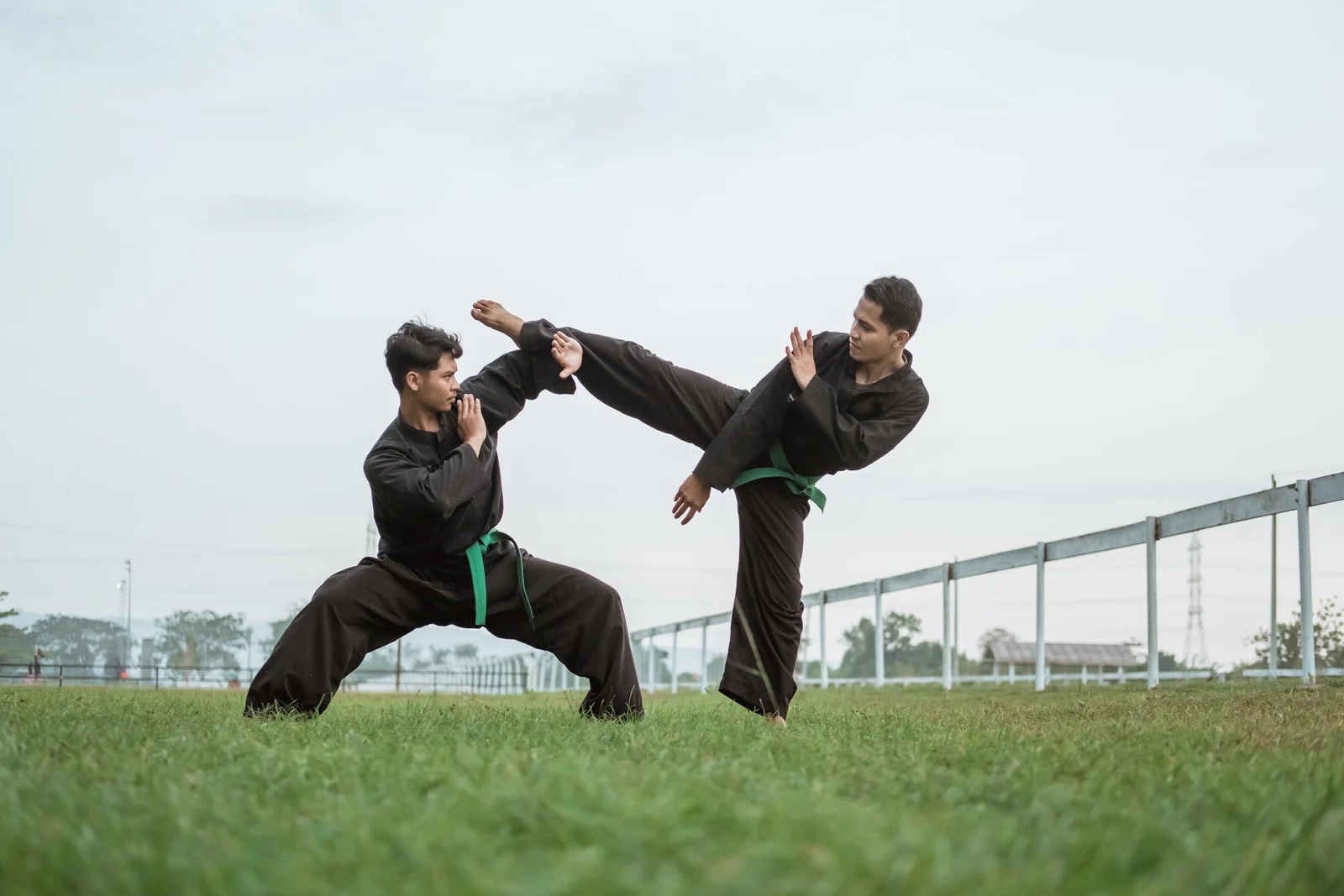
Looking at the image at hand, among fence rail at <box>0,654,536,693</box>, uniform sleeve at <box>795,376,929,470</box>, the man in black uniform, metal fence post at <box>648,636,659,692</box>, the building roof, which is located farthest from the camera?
the building roof

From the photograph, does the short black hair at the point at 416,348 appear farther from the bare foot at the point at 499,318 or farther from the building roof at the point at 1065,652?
the building roof at the point at 1065,652

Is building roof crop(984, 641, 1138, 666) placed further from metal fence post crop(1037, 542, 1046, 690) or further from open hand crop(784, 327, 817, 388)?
open hand crop(784, 327, 817, 388)

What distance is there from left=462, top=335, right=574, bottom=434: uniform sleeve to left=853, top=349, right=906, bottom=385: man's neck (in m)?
1.41

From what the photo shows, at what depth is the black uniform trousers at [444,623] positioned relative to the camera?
5.42m

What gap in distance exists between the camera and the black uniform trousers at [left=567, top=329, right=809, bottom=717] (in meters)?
5.79

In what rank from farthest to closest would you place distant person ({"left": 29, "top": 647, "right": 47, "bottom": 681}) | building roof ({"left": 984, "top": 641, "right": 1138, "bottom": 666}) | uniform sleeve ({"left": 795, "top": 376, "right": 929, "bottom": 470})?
building roof ({"left": 984, "top": 641, "right": 1138, "bottom": 666}) → distant person ({"left": 29, "top": 647, "right": 47, "bottom": 681}) → uniform sleeve ({"left": 795, "top": 376, "right": 929, "bottom": 470})

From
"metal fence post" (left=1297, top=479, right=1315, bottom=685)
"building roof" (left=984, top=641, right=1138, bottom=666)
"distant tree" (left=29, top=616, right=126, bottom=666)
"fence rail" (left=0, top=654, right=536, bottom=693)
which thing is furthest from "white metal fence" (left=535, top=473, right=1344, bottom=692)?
"distant tree" (left=29, top=616, right=126, bottom=666)

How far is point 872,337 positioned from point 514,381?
170cm

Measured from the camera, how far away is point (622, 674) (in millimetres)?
5785

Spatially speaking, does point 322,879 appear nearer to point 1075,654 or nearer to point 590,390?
point 590,390

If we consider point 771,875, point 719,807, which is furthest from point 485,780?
point 771,875

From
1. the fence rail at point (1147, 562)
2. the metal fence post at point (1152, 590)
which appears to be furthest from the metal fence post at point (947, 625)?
the metal fence post at point (1152, 590)

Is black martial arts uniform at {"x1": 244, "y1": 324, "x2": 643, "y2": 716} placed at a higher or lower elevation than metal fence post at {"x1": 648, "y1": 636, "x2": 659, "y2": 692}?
higher

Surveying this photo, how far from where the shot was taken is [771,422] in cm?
586
